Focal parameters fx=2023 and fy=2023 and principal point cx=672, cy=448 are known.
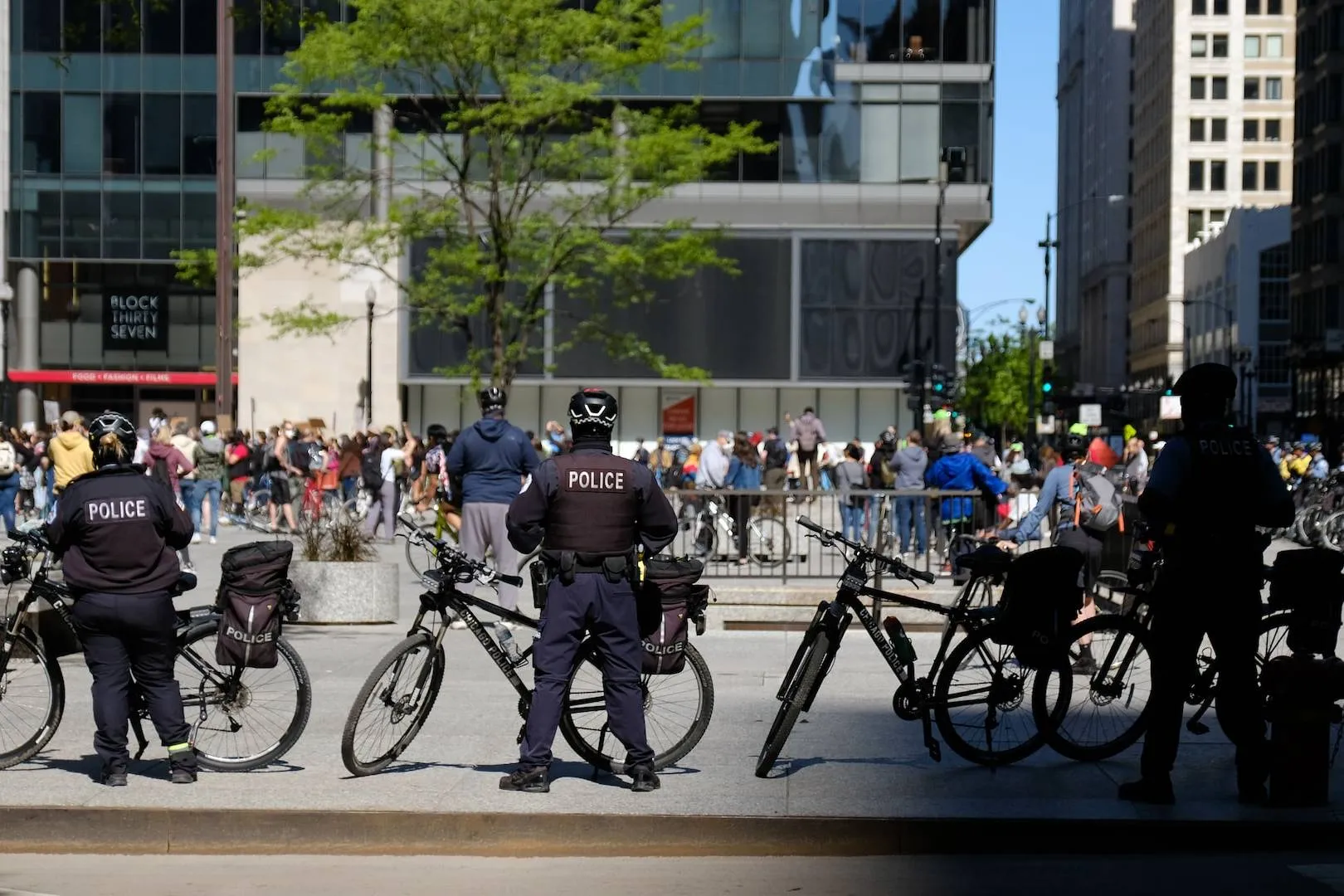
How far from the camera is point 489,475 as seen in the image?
15141 mm

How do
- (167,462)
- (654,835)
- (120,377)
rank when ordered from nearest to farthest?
(654,835), (167,462), (120,377)

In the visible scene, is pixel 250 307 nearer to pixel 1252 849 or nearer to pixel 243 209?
pixel 243 209

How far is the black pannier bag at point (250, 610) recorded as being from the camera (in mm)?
8898

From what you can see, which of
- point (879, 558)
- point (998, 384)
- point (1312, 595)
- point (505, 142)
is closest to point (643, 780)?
point (879, 558)

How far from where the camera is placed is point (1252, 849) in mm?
7938

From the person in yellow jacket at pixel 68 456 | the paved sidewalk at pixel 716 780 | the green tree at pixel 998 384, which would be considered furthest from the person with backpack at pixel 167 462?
the green tree at pixel 998 384

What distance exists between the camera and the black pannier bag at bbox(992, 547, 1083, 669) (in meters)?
9.23

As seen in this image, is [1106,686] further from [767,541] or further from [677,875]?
[767,541]

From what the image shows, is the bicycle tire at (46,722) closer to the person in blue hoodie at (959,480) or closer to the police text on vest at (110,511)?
the police text on vest at (110,511)

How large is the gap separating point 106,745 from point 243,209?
24.0 metres

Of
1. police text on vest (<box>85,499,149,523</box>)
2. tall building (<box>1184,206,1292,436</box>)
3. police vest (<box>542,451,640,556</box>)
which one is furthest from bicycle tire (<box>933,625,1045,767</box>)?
tall building (<box>1184,206,1292,436</box>)

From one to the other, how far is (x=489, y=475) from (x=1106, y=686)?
6.63 m

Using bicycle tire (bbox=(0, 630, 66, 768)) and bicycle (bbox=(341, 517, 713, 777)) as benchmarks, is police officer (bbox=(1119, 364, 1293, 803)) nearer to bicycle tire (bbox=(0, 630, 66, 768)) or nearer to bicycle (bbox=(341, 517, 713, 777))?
bicycle (bbox=(341, 517, 713, 777))

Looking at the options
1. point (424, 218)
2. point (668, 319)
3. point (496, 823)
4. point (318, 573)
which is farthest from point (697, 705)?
point (668, 319)
